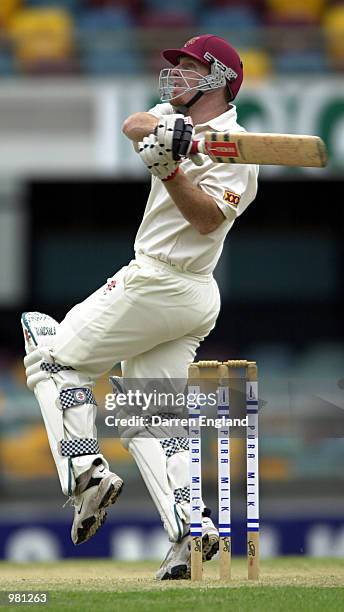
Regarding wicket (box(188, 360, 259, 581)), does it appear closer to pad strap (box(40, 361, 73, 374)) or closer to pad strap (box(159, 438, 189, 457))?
pad strap (box(159, 438, 189, 457))

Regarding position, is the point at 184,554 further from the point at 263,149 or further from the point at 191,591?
the point at 263,149

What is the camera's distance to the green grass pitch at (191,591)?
3557 millimetres

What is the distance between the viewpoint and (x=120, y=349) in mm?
4305

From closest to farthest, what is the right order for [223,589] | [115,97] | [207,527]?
[223,589] → [207,527] → [115,97]

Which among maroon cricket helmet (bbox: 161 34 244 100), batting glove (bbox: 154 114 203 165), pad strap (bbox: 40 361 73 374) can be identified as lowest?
pad strap (bbox: 40 361 73 374)

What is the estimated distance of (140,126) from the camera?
4.07 metres

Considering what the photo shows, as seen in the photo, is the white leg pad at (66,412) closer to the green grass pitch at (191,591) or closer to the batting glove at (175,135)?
the green grass pitch at (191,591)

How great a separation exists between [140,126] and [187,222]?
0.34 meters

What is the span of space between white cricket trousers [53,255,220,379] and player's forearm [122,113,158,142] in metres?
0.41

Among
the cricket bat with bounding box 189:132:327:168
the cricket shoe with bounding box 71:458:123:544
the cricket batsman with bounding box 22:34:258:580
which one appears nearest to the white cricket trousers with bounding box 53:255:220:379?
the cricket batsman with bounding box 22:34:258:580

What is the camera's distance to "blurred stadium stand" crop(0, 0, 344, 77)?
9.58 metres

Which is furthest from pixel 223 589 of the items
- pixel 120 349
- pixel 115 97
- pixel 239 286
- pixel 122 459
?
pixel 239 286

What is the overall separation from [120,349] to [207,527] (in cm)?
61

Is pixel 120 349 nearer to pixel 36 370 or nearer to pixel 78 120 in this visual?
pixel 36 370
